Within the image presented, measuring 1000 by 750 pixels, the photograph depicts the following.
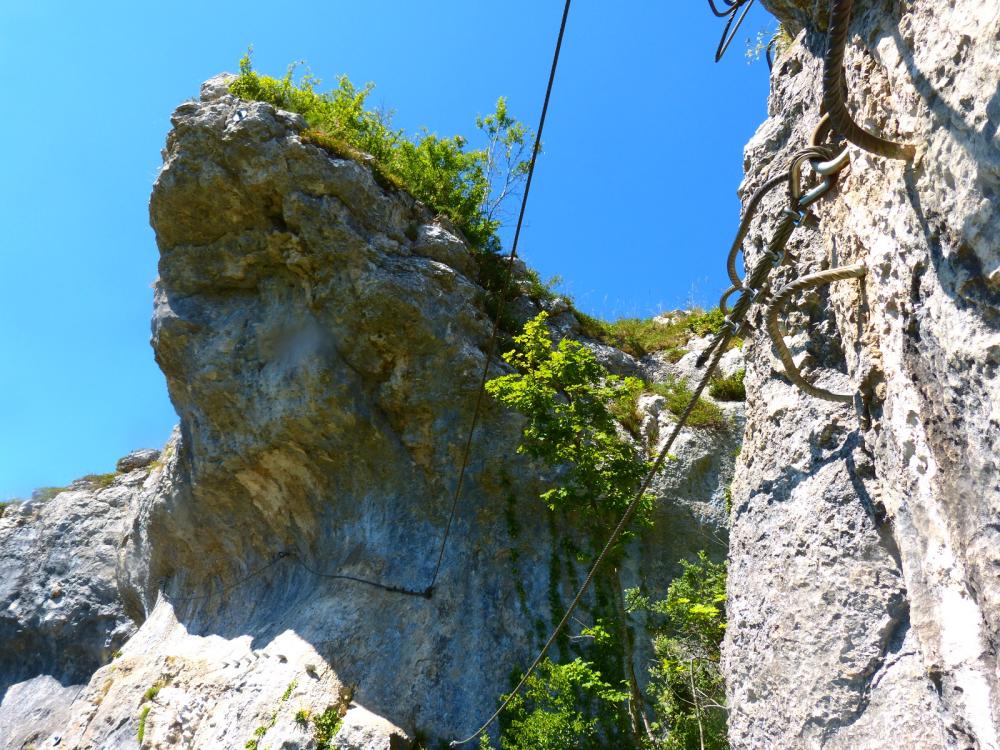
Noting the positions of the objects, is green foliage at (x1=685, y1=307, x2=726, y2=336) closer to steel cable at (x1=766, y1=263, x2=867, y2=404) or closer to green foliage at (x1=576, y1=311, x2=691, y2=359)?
green foliage at (x1=576, y1=311, x2=691, y2=359)

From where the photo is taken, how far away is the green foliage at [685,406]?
12.7 meters

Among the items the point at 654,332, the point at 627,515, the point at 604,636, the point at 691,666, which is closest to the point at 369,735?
the point at 604,636

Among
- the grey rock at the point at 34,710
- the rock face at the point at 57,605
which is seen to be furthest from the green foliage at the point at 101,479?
the grey rock at the point at 34,710

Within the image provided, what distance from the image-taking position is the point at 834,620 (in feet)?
15.8

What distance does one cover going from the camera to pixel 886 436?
439 cm

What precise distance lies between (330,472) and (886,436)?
964 centimetres

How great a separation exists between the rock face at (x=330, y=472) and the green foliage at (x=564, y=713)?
3.77 feet

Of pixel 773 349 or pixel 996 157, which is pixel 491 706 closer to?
pixel 773 349

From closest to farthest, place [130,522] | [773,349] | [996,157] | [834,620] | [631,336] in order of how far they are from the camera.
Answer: [996,157]
[834,620]
[773,349]
[631,336]
[130,522]

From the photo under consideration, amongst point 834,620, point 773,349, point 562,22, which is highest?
point 562,22

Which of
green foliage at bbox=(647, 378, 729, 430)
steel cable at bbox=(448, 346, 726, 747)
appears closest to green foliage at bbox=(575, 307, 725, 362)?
green foliage at bbox=(647, 378, 729, 430)

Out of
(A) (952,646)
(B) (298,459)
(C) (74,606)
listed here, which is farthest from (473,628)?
(C) (74,606)

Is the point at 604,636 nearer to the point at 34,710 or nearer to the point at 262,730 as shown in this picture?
the point at 262,730

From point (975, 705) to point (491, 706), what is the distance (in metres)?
7.80
